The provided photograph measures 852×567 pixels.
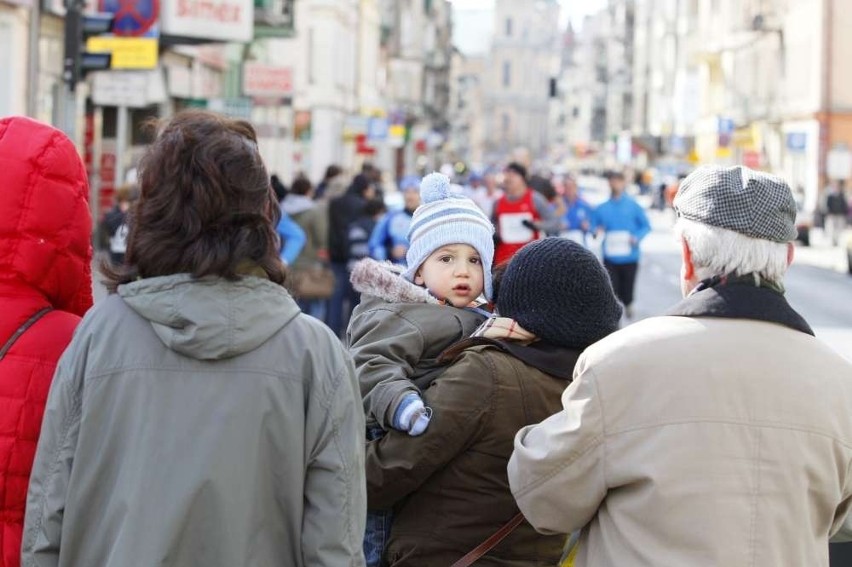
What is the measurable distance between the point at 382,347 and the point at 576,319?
1.72ft

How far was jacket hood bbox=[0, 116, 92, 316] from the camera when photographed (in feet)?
12.0

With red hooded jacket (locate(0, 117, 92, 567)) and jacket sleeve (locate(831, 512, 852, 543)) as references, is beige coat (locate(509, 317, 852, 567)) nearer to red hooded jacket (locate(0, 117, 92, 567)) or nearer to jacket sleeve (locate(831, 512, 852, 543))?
jacket sleeve (locate(831, 512, 852, 543))

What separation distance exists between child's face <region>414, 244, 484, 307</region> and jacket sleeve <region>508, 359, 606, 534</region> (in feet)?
3.10

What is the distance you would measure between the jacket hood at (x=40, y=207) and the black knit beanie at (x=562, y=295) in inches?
43.2

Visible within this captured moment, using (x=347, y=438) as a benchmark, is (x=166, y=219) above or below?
above

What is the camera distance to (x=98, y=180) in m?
27.4

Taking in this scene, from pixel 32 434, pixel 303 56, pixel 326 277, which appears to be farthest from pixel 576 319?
pixel 303 56

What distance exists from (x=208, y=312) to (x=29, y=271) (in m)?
0.57

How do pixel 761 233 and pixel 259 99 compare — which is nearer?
pixel 761 233

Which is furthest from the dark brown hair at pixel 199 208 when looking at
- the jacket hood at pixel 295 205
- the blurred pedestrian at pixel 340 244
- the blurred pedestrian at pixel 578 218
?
the blurred pedestrian at pixel 578 218

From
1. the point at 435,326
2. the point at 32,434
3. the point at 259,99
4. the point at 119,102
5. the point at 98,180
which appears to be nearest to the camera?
the point at 32,434

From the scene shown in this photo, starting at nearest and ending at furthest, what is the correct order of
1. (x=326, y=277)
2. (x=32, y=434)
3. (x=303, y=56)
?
(x=32, y=434), (x=326, y=277), (x=303, y=56)

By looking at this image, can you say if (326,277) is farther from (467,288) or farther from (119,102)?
(467,288)

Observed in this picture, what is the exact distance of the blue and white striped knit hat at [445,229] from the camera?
4.45 meters
